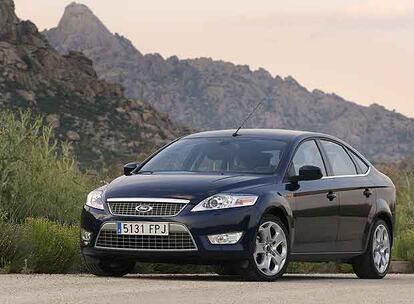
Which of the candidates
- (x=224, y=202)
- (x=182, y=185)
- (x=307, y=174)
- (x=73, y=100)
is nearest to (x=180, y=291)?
(x=224, y=202)

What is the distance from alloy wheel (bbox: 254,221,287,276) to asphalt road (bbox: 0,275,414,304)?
20 cm

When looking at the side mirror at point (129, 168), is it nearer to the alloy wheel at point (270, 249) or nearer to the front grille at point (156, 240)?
the front grille at point (156, 240)

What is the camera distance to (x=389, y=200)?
15078 mm

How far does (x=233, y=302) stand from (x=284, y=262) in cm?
297

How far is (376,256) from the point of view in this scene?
14.6m

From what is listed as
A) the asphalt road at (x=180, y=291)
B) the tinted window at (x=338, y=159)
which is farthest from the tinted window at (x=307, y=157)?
the asphalt road at (x=180, y=291)

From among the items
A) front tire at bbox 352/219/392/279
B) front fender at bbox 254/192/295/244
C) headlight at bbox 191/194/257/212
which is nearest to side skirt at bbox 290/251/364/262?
front tire at bbox 352/219/392/279

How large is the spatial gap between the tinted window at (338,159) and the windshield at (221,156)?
3.24 ft

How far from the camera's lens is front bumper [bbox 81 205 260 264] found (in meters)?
Answer: 11.9

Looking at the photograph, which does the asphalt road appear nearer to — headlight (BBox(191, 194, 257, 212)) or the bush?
headlight (BBox(191, 194, 257, 212))

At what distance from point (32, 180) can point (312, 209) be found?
5.36m

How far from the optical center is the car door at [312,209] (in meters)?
13.0

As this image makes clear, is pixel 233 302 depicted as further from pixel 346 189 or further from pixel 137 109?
pixel 137 109

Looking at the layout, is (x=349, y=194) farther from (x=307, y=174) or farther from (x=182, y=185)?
(x=182, y=185)
